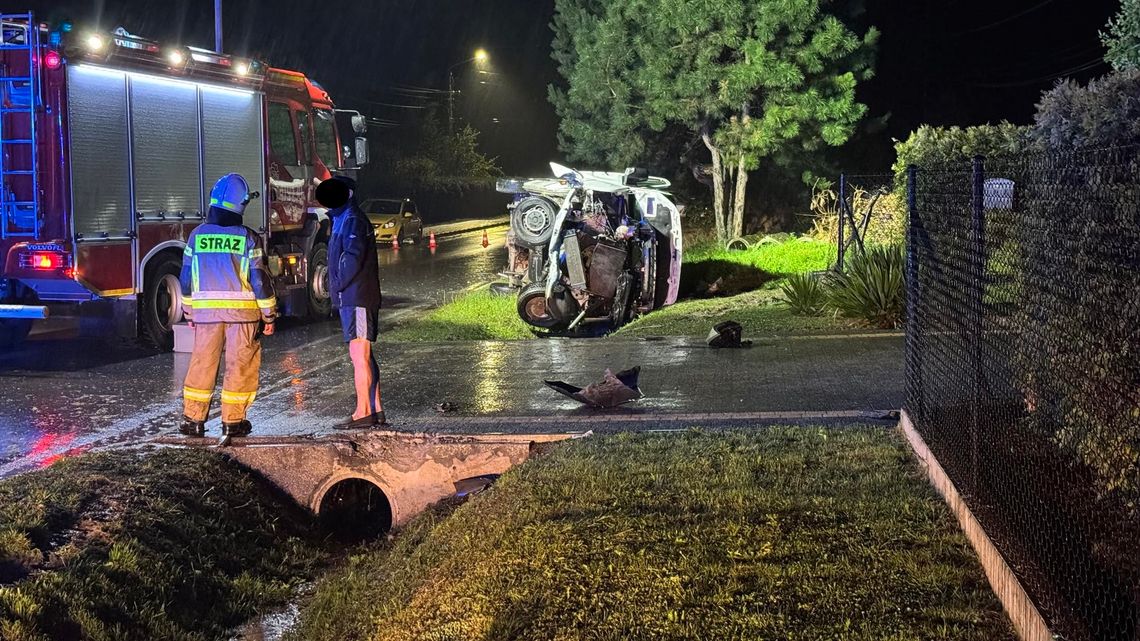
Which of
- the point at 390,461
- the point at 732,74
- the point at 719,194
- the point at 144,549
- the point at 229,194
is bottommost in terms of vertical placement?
the point at 144,549

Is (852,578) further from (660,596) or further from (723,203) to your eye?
(723,203)

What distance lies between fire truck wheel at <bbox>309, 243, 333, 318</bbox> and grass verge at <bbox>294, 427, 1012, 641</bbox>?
32.8ft

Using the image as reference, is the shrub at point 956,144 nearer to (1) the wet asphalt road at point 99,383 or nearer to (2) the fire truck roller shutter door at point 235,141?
(1) the wet asphalt road at point 99,383

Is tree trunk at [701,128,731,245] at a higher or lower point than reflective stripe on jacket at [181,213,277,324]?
higher

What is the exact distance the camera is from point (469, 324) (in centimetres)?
1461

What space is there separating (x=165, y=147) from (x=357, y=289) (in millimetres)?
6077

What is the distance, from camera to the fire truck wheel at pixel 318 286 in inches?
645

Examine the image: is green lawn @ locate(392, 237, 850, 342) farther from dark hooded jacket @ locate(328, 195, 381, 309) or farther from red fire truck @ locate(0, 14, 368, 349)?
dark hooded jacket @ locate(328, 195, 381, 309)

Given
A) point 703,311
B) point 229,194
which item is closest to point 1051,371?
point 229,194

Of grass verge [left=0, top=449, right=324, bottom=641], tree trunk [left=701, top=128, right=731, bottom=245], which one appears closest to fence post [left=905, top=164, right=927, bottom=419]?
grass verge [left=0, top=449, right=324, bottom=641]

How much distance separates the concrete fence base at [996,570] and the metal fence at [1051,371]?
0.14 ft

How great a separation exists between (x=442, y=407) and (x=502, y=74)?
65.2 metres

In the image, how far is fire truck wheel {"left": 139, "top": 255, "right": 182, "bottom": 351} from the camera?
1285 centimetres

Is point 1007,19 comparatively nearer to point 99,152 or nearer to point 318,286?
point 318,286
